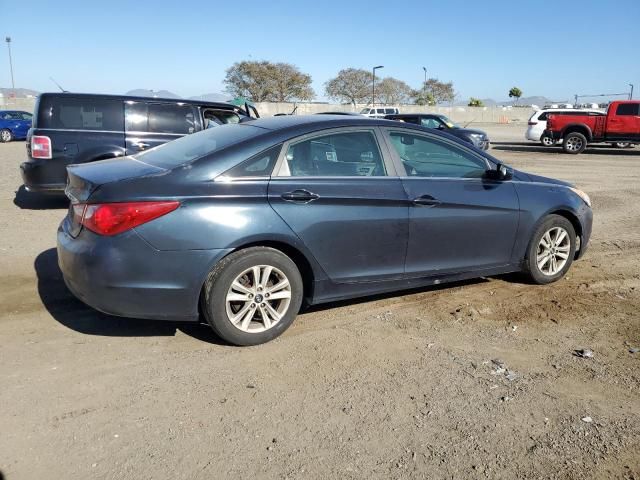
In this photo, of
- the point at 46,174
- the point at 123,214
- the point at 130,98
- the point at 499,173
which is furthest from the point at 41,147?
the point at 499,173

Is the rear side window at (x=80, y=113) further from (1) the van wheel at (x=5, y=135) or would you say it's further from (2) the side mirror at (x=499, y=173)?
(1) the van wheel at (x=5, y=135)

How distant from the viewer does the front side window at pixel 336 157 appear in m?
4.09

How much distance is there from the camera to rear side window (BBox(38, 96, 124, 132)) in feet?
26.3

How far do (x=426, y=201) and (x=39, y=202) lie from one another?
24.4 ft

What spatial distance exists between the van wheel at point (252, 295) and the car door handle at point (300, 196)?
386 millimetres

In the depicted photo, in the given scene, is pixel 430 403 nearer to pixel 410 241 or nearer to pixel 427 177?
pixel 410 241

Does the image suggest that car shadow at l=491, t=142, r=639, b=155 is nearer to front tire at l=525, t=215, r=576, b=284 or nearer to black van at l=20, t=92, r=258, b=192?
black van at l=20, t=92, r=258, b=192

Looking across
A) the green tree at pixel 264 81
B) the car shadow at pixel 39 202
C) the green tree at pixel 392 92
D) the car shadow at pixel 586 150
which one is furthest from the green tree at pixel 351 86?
the car shadow at pixel 39 202

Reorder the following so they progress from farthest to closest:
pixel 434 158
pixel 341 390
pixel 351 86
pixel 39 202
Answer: pixel 351 86
pixel 39 202
pixel 434 158
pixel 341 390

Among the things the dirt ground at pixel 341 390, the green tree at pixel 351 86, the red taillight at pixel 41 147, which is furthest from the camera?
the green tree at pixel 351 86

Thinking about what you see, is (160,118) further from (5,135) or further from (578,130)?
(5,135)

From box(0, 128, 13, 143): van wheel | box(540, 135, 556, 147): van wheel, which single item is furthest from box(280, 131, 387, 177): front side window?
box(0, 128, 13, 143): van wheel

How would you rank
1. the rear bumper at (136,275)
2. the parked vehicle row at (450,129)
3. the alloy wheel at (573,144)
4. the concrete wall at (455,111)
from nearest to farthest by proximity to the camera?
the rear bumper at (136,275) < the parked vehicle row at (450,129) < the alloy wheel at (573,144) < the concrete wall at (455,111)

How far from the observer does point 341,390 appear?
3373 mm
